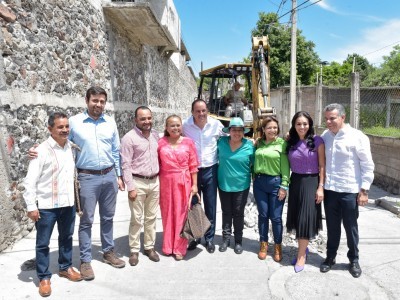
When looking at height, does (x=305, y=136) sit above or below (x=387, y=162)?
above

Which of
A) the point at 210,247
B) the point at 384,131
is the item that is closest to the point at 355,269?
the point at 210,247

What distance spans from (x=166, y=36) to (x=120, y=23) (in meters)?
1.30

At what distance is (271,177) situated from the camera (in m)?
3.68

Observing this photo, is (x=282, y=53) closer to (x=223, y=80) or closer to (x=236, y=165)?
(x=223, y=80)

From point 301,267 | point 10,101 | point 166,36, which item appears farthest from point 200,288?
point 166,36

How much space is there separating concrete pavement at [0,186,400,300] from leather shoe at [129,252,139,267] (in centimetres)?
5

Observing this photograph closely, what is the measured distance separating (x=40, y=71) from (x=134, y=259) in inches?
119

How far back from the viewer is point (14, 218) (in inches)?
161

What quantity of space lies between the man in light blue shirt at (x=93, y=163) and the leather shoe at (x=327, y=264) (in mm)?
2303

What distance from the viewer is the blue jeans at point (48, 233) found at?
302 centimetres

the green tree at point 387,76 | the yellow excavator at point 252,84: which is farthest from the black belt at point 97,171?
the green tree at point 387,76

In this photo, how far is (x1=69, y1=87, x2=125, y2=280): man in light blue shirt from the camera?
331cm

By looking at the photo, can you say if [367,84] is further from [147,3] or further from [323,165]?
[323,165]

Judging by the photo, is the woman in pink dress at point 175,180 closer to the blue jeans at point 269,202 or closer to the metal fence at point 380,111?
the blue jeans at point 269,202
